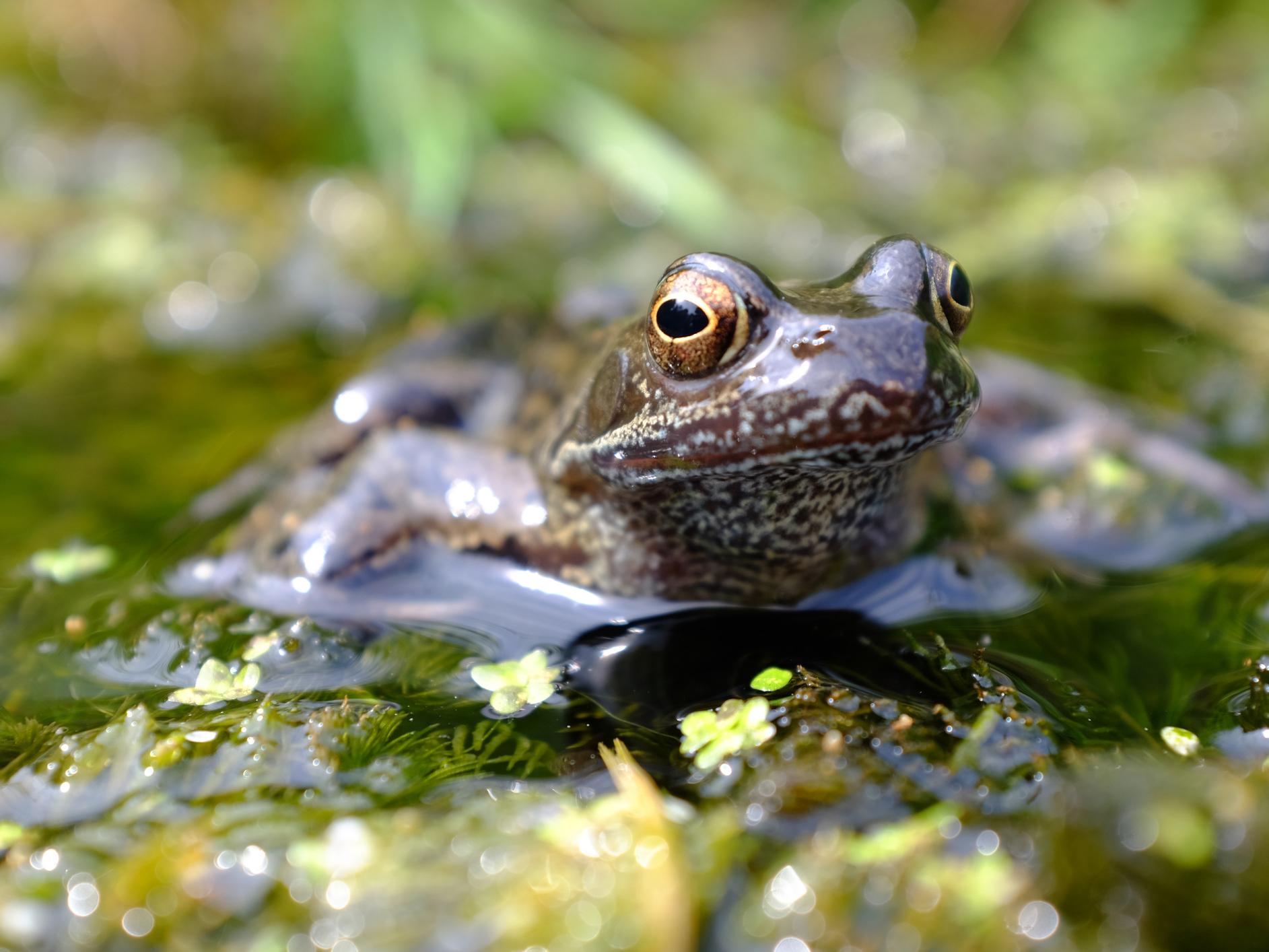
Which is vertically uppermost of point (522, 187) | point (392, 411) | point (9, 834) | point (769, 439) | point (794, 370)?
point (794, 370)

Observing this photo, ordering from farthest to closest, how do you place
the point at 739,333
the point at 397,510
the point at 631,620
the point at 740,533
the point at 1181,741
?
the point at 397,510, the point at 631,620, the point at 740,533, the point at 739,333, the point at 1181,741

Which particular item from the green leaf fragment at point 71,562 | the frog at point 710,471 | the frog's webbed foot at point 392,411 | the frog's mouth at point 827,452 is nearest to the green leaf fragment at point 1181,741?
the frog at point 710,471

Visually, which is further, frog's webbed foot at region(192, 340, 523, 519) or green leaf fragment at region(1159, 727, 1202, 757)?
frog's webbed foot at region(192, 340, 523, 519)

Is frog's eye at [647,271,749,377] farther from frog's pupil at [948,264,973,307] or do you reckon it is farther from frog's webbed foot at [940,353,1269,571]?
frog's webbed foot at [940,353,1269,571]

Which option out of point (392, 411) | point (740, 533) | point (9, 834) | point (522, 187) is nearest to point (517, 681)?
point (740, 533)

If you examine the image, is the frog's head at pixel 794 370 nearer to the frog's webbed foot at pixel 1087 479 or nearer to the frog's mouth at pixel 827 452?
the frog's mouth at pixel 827 452

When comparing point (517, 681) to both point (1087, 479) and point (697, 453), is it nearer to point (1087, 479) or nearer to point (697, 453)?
point (697, 453)

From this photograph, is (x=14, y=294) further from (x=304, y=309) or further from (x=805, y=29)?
(x=805, y=29)

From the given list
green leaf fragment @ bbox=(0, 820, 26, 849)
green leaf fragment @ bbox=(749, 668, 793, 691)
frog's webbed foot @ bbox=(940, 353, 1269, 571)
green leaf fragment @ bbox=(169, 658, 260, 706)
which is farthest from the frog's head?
green leaf fragment @ bbox=(0, 820, 26, 849)
